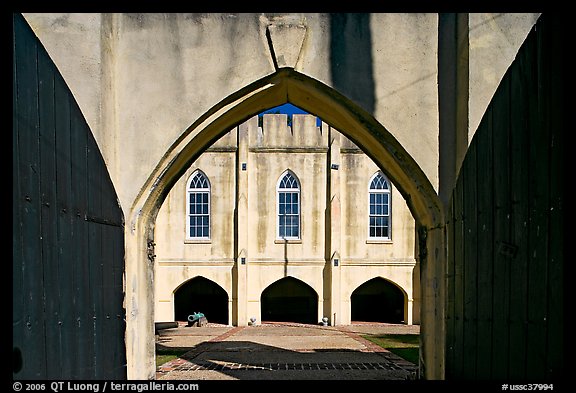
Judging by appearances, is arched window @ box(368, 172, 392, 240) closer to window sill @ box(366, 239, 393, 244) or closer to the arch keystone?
window sill @ box(366, 239, 393, 244)

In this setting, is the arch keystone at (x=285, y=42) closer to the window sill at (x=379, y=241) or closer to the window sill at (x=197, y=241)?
the window sill at (x=197, y=241)

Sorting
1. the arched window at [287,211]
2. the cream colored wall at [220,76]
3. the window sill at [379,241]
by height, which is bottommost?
the window sill at [379,241]

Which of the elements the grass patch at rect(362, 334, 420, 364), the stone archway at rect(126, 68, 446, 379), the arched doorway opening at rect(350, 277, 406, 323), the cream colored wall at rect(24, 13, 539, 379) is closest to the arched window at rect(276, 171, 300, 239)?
the arched doorway opening at rect(350, 277, 406, 323)

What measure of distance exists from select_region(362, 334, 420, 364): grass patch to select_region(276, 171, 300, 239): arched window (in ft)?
20.0

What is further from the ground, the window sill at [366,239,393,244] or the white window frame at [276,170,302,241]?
the white window frame at [276,170,302,241]

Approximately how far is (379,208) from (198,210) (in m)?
7.48

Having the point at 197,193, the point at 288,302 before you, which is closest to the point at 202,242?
the point at 197,193

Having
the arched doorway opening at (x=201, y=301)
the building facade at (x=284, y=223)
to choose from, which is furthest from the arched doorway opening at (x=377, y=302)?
the arched doorway opening at (x=201, y=301)

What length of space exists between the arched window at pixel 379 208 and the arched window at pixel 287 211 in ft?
9.88

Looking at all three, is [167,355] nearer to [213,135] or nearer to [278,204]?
[213,135]

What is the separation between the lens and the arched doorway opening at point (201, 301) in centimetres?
2327

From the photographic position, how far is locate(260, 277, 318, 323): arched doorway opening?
23.3m

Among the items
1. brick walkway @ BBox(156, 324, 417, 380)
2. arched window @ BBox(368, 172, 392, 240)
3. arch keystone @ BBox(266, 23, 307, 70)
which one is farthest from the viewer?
arched window @ BBox(368, 172, 392, 240)

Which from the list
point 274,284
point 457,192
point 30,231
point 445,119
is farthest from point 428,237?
point 274,284
